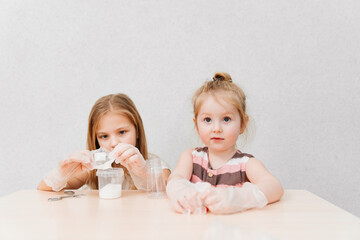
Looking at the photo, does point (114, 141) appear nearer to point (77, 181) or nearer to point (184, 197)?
point (77, 181)

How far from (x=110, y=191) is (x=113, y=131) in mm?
304

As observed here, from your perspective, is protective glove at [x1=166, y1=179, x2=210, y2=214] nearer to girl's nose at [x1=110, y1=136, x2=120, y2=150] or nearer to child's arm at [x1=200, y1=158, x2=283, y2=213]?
child's arm at [x1=200, y1=158, x2=283, y2=213]

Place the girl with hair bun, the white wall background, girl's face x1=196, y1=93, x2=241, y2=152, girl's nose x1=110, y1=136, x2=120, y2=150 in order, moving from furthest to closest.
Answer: the white wall background < girl's nose x1=110, y1=136, x2=120, y2=150 < girl's face x1=196, y1=93, x2=241, y2=152 < the girl with hair bun

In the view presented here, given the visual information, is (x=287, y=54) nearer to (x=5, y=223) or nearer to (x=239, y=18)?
(x=239, y=18)

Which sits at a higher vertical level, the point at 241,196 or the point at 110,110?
the point at 110,110

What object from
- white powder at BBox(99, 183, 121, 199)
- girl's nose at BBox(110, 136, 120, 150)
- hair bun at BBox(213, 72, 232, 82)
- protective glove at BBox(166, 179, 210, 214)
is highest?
hair bun at BBox(213, 72, 232, 82)

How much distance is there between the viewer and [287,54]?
4.87 ft

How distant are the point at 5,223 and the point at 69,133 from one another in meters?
0.89

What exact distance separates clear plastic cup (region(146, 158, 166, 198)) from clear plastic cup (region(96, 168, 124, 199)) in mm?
87

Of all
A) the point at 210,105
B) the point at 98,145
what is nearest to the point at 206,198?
the point at 210,105

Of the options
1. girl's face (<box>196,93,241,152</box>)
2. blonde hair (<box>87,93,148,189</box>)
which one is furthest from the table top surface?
blonde hair (<box>87,93,148,189</box>)

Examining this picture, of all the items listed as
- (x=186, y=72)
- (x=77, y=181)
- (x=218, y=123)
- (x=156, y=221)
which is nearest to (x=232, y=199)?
(x=156, y=221)

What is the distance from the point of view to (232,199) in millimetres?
741

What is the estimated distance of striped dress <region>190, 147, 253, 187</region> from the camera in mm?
1007
